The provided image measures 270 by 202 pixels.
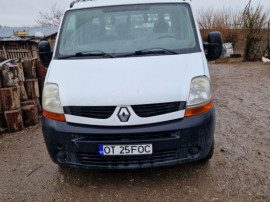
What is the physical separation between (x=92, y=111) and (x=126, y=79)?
1.47 ft

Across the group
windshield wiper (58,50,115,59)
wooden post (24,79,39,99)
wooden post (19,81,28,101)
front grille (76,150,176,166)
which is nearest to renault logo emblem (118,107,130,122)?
front grille (76,150,176,166)

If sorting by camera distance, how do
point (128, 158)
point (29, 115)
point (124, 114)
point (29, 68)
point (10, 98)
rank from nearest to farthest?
point (124, 114)
point (128, 158)
point (10, 98)
point (29, 115)
point (29, 68)

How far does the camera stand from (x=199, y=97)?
238 centimetres

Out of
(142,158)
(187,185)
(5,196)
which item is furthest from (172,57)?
(5,196)

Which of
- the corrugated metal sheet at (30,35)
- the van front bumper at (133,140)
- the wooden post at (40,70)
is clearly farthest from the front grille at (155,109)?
the corrugated metal sheet at (30,35)

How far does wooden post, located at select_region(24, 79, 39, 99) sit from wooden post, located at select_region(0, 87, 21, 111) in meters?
0.50

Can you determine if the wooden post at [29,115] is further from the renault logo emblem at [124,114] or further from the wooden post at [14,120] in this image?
the renault logo emblem at [124,114]

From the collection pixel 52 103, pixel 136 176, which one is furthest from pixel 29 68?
pixel 136 176

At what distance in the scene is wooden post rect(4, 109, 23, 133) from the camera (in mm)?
4297

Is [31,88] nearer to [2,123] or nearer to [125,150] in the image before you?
[2,123]

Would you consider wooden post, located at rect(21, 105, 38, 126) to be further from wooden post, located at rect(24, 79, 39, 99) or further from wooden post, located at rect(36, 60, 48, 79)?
wooden post, located at rect(36, 60, 48, 79)

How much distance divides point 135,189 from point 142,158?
44 centimetres

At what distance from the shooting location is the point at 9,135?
4.30 metres

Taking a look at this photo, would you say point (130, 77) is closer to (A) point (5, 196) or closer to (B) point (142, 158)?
(B) point (142, 158)
